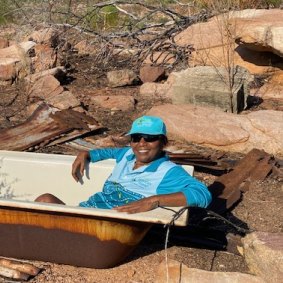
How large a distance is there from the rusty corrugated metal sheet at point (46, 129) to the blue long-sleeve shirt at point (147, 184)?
8.08ft

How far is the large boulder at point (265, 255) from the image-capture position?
4.15 m

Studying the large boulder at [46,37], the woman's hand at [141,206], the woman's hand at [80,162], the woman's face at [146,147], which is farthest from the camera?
the large boulder at [46,37]

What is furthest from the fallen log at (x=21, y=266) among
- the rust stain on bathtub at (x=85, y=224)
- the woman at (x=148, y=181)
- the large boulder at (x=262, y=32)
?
the large boulder at (x=262, y=32)

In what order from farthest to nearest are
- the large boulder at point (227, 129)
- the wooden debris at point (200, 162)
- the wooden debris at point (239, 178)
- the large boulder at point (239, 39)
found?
the large boulder at point (239, 39) < the large boulder at point (227, 129) < the wooden debris at point (200, 162) < the wooden debris at point (239, 178)

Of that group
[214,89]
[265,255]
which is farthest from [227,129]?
[265,255]

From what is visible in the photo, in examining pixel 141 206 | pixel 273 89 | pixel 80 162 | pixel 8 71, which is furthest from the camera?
pixel 8 71

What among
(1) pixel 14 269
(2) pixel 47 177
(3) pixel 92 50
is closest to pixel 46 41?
(3) pixel 92 50

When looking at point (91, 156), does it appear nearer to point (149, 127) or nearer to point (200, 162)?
point (149, 127)

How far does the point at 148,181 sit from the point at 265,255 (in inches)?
36.7

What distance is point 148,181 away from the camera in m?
4.63

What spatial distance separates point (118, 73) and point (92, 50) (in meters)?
1.87

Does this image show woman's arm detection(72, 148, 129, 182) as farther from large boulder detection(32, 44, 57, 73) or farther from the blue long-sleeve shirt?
large boulder detection(32, 44, 57, 73)

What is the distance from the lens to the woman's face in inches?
181

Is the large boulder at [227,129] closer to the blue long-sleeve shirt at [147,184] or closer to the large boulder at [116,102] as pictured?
the large boulder at [116,102]
